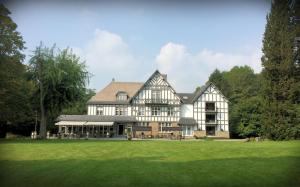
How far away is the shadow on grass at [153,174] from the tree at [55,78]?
1844cm

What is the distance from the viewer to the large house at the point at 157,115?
3938 cm

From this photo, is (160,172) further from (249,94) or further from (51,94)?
(249,94)

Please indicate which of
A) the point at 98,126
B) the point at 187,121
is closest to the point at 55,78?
the point at 98,126

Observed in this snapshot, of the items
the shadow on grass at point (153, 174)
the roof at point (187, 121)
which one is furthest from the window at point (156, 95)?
the shadow on grass at point (153, 174)

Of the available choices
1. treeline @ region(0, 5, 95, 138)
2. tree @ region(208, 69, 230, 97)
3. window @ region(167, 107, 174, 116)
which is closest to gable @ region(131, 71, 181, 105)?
window @ region(167, 107, 174, 116)

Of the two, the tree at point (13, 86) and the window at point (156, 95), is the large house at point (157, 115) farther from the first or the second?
the tree at point (13, 86)

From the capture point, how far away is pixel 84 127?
39500 mm

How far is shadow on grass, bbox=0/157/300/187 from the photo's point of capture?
6.96 meters

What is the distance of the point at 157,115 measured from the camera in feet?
132

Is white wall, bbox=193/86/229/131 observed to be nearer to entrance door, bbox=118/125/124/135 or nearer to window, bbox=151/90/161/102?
window, bbox=151/90/161/102

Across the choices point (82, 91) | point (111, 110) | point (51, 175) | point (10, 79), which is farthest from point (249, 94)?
point (51, 175)

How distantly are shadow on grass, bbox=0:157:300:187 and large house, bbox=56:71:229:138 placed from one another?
29161 millimetres

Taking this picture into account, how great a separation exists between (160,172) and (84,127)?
32158 millimetres

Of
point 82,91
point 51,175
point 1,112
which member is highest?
point 82,91
